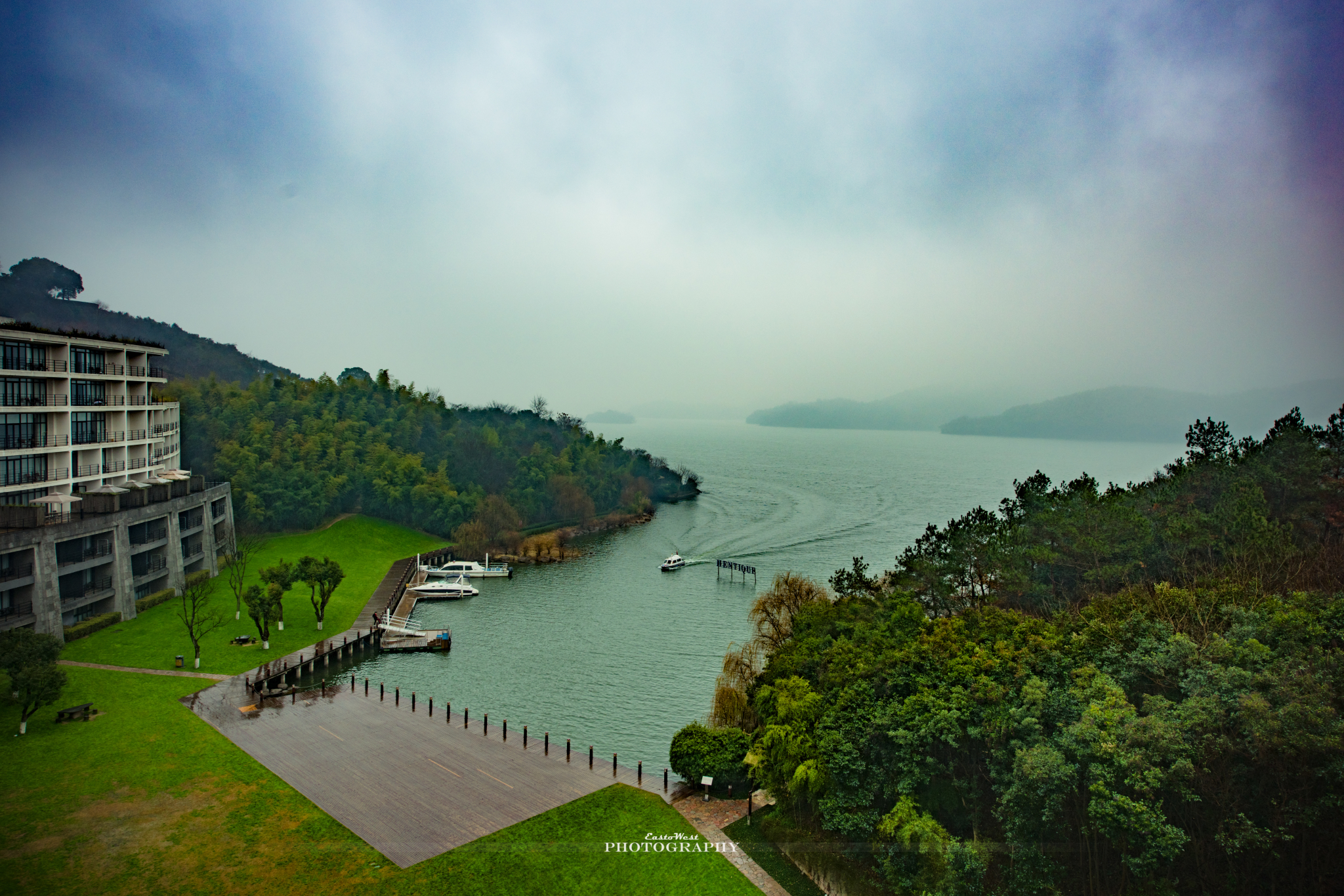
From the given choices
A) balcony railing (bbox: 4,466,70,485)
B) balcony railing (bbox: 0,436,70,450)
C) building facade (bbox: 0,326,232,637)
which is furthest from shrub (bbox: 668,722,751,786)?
balcony railing (bbox: 0,436,70,450)

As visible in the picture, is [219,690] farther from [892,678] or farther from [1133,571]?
[1133,571]

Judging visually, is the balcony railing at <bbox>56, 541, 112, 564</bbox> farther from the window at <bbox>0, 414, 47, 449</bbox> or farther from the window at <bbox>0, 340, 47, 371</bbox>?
the window at <bbox>0, 340, 47, 371</bbox>

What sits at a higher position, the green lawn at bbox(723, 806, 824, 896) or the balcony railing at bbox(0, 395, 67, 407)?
the balcony railing at bbox(0, 395, 67, 407)

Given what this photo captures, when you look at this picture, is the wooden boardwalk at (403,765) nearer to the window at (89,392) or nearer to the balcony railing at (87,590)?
the balcony railing at (87,590)

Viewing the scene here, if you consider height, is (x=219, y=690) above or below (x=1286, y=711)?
below

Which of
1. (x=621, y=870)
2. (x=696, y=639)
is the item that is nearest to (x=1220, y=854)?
(x=621, y=870)

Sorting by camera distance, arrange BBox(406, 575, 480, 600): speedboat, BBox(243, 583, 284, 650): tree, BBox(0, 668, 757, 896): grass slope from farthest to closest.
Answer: BBox(406, 575, 480, 600): speedboat, BBox(243, 583, 284, 650): tree, BBox(0, 668, 757, 896): grass slope
